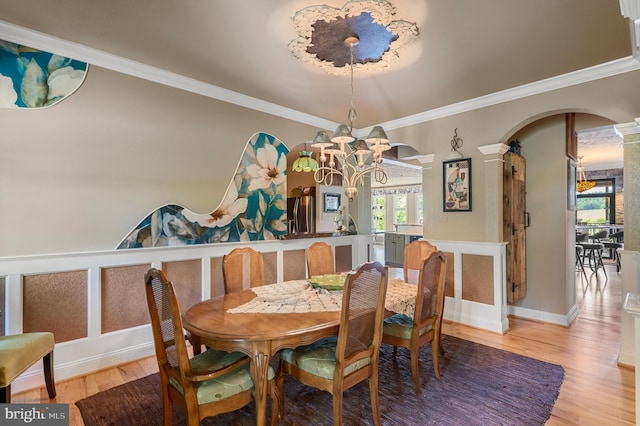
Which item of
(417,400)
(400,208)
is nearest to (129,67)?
(417,400)

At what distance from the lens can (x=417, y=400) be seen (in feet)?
7.19

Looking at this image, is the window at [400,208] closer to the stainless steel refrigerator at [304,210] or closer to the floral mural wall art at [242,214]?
the stainless steel refrigerator at [304,210]

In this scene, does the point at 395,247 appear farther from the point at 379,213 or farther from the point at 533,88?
the point at 533,88

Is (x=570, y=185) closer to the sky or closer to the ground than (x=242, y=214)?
closer to the sky

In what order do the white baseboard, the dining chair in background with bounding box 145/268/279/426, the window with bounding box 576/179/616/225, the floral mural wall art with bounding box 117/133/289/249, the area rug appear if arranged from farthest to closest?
the window with bounding box 576/179/616/225 < the white baseboard < the floral mural wall art with bounding box 117/133/289/249 < the area rug < the dining chair in background with bounding box 145/268/279/426

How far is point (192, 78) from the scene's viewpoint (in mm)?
3088

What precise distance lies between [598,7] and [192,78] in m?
3.24

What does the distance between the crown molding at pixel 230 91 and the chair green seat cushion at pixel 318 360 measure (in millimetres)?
2689

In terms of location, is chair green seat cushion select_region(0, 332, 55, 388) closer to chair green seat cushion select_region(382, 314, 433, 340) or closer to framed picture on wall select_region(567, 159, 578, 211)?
chair green seat cushion select_region(382, 314, 433, 340)

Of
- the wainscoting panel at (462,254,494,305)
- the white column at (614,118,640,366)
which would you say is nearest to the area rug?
the white column at (614,118,640,366)

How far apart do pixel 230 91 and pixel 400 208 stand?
9546 millimetres

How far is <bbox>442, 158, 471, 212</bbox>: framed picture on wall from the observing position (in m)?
3.78

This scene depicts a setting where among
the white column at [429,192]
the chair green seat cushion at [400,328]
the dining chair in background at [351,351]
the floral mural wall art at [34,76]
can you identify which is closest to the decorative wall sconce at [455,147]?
the white column at [429,192]

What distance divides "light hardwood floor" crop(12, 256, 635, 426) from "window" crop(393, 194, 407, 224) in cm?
761
